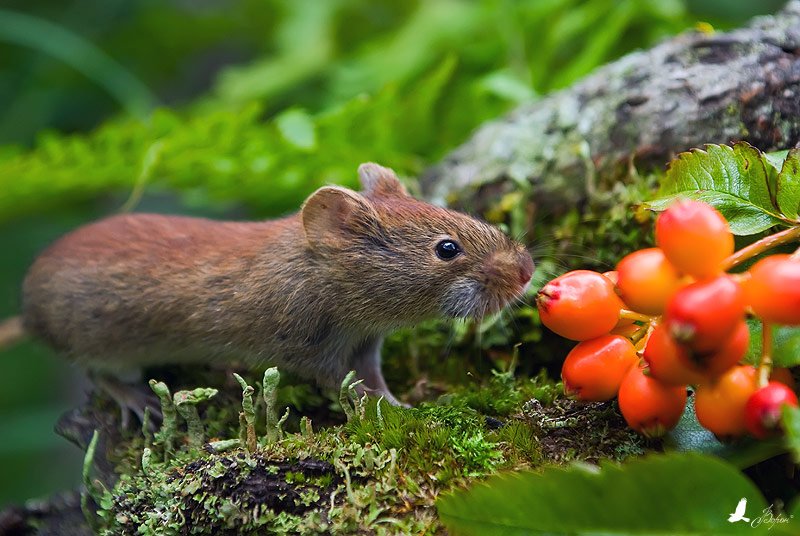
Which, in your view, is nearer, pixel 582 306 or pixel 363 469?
pixel 582 306

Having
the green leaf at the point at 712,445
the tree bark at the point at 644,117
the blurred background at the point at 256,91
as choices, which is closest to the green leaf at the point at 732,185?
the green leaf at the point at 712,445

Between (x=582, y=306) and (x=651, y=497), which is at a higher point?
(x=582, y=306)

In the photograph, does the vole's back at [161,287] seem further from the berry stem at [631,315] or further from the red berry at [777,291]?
the red berry at [777,291]

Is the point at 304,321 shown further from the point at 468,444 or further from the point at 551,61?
the point at 551,61

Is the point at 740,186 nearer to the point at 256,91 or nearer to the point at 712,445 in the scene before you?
the point at 712,445

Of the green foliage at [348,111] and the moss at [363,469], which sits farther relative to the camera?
the green foliage at [348,111]

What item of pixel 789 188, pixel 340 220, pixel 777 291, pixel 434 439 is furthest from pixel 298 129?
pixel 777 291
